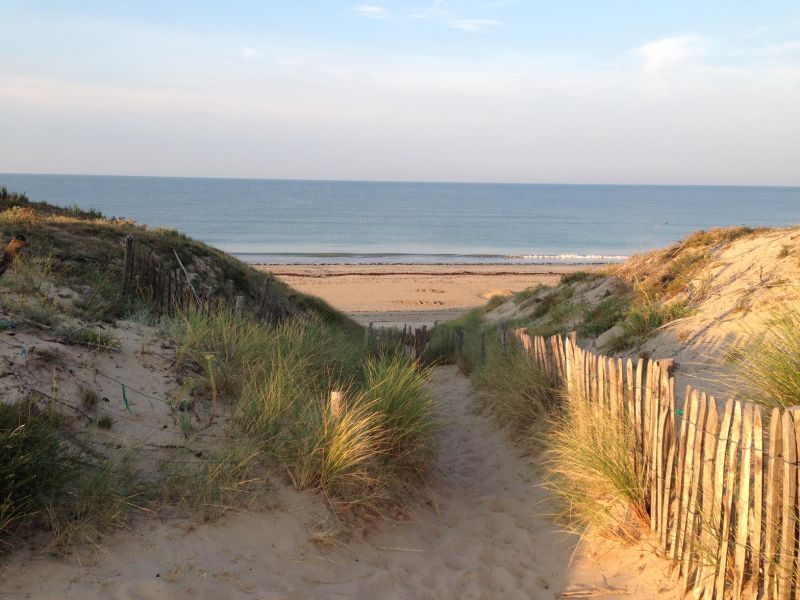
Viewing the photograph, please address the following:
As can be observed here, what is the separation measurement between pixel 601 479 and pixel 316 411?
2228mm

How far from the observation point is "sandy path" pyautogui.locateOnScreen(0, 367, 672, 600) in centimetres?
363

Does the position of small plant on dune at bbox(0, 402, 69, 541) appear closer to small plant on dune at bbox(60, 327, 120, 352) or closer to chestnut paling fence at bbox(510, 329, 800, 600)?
small plant on dune at bbox(60, 327, 120, 352)

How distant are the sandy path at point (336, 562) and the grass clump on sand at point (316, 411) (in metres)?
0.29

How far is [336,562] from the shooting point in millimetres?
4359

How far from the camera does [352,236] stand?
55.4m

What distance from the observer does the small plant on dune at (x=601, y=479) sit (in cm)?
457

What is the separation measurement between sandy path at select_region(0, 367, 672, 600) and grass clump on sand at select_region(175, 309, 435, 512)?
286 mm

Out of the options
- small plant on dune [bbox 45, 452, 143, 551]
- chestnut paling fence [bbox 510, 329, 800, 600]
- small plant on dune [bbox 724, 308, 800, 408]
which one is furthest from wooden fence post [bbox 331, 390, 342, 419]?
small plant on dune [bbox 724, 308, 800, 408]

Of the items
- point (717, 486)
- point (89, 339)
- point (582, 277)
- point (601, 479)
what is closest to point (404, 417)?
point (601, 479)

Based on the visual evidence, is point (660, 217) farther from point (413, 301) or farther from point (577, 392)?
point (577, 392)

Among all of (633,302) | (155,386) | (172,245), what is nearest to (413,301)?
(172,245)

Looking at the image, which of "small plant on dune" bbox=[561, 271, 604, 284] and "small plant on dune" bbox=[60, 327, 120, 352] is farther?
"small plant on dune" bbox=[561, 271, 604, 284]

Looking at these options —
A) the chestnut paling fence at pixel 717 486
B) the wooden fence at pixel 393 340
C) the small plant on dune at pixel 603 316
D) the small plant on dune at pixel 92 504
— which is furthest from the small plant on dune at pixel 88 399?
the small plant on dune at pixel 603 316

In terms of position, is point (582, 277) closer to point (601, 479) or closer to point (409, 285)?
point (601, 479)
